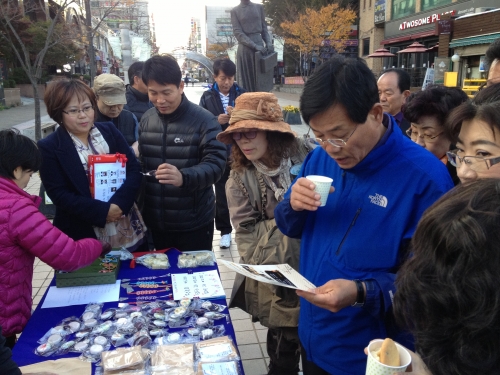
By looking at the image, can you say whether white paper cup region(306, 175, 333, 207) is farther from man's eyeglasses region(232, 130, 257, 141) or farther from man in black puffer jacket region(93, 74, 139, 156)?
man in black puffer jacket region(93, 74, 139, 156)

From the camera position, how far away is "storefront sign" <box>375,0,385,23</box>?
2730 cm

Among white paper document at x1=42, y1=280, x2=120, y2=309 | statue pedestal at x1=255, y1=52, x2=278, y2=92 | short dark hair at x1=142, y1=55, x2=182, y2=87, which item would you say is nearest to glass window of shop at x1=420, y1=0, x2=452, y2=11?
statue pedestal at x1=255, y1=52, x2=278, y2=92

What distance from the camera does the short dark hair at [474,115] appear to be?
4.13 feet

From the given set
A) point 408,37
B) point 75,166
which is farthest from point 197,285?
point 408,37

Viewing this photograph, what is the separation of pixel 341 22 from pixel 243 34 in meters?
23.6

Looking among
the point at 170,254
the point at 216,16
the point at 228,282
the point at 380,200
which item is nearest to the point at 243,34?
the point at 228,282

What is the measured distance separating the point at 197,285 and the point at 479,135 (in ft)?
A: 4.58

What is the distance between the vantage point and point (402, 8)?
25516mm

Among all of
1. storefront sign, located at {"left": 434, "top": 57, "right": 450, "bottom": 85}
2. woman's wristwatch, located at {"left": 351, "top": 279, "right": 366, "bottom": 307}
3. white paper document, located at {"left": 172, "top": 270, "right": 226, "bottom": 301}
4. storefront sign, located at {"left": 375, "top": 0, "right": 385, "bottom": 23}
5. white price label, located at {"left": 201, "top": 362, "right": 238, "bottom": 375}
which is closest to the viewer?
woman's wristwatch, located at {"left": 351, "top": 279, "right": 366, "bottom": 307}

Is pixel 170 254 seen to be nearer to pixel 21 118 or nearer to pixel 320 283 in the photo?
pixel 320 283

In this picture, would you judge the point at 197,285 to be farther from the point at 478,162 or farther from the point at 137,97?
the point at 137,97

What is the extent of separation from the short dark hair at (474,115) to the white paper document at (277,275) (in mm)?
777

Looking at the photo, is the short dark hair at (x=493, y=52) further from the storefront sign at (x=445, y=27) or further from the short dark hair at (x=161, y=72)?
the storefront sign at (x=445, y=27)

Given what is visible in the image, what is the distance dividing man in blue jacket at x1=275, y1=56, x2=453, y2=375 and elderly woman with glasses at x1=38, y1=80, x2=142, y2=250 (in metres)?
1.34
